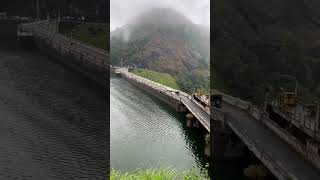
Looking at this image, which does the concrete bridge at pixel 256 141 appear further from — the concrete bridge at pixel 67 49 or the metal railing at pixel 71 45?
the metal railing at pixel 71 45

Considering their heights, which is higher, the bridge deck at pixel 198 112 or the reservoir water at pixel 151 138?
the bridge deck at pixel 198 112

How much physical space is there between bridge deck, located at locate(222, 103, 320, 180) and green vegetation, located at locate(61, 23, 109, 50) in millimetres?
4436

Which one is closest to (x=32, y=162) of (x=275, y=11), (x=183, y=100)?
(x=183, y=100)

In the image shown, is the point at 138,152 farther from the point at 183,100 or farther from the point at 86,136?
the point at 183,100

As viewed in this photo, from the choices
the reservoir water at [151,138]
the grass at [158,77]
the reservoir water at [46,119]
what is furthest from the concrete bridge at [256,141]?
the grass at [158,77]

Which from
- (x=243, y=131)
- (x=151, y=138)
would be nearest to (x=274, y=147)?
(x=243, y=131)

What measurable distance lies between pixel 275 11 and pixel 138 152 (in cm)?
1734

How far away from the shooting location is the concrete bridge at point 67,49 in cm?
952

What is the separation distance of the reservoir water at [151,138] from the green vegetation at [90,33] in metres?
4.34

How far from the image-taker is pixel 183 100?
24.1 metres

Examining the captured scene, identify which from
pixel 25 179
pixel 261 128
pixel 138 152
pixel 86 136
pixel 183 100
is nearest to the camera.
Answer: pixel 25 179

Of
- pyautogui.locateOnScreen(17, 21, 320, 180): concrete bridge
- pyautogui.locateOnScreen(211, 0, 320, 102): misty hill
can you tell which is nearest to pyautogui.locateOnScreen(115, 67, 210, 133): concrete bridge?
pyautogui.locateOnScreen(211, 0, 320, 102): misty hill

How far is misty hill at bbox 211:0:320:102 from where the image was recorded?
22781 millimetres

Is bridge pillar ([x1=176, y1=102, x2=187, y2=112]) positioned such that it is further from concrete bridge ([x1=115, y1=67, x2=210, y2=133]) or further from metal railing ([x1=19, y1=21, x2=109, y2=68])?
metal railing ([x1=19, y1=21, x2=109, y2=68])
